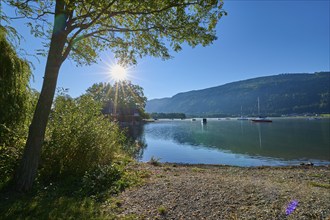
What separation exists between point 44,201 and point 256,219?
4.87 metres

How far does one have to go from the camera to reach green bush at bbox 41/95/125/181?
25.8 feet

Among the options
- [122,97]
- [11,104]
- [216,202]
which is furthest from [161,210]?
[122,97]

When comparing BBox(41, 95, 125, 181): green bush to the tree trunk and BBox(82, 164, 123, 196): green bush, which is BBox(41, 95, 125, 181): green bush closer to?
BBox(82, 164, 123, 196): green bush

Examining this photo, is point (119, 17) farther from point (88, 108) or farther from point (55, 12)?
point (88, 108)

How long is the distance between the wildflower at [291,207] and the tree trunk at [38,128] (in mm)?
6483

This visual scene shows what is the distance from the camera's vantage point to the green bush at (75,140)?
7.88 metres

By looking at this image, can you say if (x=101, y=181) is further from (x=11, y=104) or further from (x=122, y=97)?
(x=122, y=97)

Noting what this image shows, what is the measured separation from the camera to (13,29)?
7.95 meters

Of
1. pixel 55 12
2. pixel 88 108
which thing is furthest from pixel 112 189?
pixel 55 12

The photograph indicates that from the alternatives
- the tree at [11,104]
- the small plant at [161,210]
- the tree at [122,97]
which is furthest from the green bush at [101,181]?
the tree at [122,97]

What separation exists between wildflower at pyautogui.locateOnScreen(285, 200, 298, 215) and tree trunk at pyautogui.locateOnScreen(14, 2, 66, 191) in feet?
21.3

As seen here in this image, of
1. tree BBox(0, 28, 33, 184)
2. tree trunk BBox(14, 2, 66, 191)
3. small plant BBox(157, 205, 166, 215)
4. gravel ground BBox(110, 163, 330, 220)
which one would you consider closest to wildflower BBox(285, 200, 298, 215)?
gravel ground BBox(110, 163, 330, 220)

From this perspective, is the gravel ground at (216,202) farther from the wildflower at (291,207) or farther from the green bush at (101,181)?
the green bush at (101,181)

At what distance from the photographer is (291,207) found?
5238 millimetres
